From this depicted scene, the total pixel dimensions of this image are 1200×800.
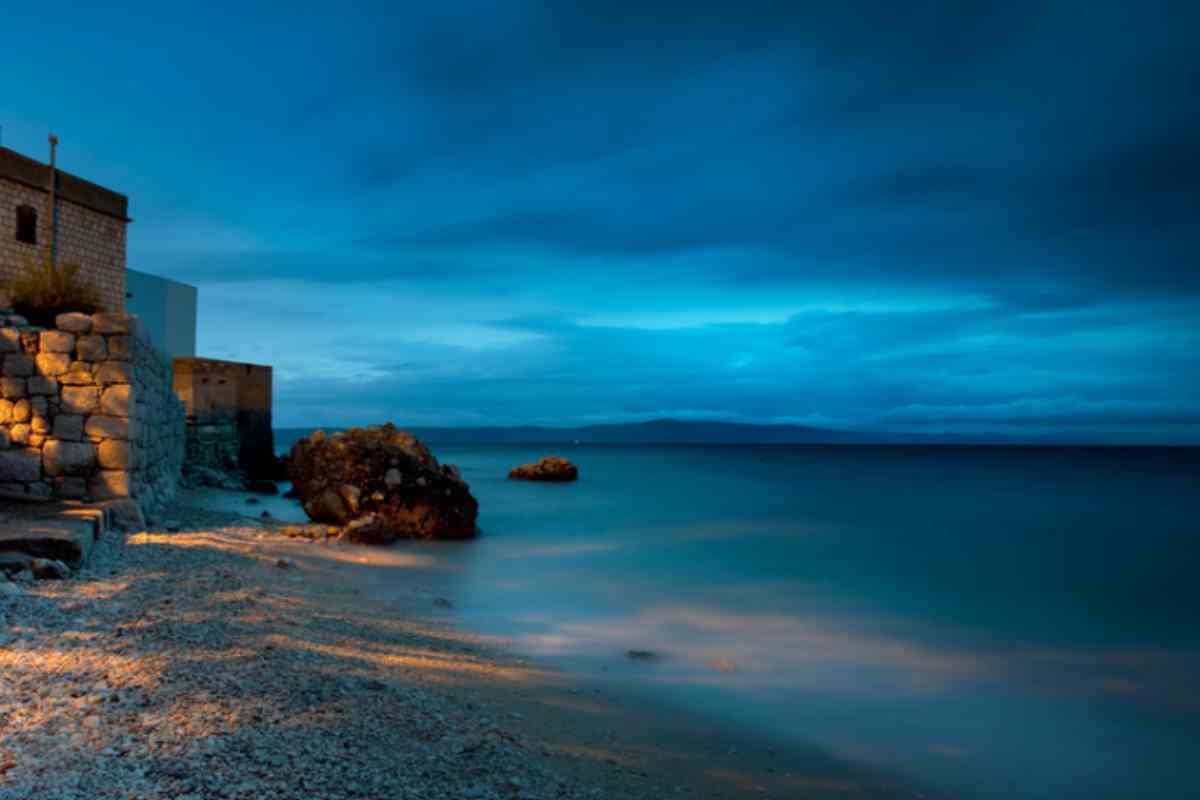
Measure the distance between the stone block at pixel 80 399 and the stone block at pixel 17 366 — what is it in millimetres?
369

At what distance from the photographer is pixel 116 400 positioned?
7.37 m

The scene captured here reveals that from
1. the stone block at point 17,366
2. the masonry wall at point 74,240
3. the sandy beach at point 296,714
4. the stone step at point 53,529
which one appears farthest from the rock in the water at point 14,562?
the masonry wall at point 74,240

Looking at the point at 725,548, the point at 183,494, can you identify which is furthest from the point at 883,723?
the point at 183,494

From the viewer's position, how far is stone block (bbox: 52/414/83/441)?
7238mm

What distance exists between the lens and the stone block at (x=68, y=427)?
23.7ft

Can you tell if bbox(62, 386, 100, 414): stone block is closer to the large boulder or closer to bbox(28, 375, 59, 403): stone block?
bbox(28, 375, 59, 403): stone block

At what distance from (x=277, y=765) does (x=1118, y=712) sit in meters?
5.96

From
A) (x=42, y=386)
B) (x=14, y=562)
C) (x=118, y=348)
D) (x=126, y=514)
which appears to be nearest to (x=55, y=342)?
(x=42, y=386)

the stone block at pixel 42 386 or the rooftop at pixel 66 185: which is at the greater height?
the rooftop at pixel 66 185

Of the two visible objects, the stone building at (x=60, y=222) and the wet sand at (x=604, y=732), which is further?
the stone building at (x=60, y=222)

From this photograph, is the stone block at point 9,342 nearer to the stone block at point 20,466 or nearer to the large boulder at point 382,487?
the stone block at point 20,466

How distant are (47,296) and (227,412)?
1247 centimetres

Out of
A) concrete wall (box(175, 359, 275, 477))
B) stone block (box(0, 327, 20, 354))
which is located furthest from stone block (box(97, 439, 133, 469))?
concrete wall (box(175, 359, 275, 477))

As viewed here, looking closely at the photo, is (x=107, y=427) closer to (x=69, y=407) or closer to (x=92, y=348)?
(x=69, y=407)
